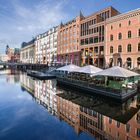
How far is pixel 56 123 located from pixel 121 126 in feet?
19.5

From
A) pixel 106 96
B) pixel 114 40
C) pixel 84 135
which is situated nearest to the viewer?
pixel 84 135

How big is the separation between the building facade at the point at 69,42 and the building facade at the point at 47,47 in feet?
25.0

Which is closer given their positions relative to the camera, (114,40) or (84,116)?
(84,116)

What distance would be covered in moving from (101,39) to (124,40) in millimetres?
10022

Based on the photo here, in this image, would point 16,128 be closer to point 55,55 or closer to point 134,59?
point 134,59

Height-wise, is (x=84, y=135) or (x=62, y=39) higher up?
(x=62, y=39)

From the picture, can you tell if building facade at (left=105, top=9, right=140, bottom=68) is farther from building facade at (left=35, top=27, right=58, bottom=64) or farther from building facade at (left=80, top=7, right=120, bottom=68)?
building facade at (left=35, top=27, right=58, bottom=64)

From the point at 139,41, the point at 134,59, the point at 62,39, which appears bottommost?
the point at 134,59

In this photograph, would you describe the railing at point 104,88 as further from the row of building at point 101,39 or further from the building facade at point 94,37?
the building facade at point 94,37

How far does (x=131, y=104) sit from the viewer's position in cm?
2069

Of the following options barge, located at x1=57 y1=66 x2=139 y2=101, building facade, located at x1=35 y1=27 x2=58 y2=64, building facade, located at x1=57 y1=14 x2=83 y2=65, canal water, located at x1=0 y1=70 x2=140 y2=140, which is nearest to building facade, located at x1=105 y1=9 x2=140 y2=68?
barge, located at x1=57 y1=66 x2=139 y2=101

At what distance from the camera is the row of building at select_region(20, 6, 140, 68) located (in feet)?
148

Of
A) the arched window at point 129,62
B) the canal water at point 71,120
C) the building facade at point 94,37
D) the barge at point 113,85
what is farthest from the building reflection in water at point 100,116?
the building facade at point 94,37

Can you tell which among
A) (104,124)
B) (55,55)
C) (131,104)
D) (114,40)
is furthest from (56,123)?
(55,55)
